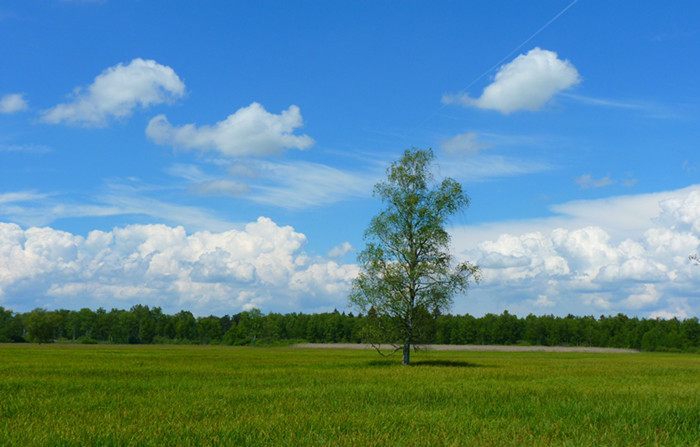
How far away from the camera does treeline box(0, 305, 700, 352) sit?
145 metres

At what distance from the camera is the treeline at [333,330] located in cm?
14512

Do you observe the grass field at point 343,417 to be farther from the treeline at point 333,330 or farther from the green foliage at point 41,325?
the green foliage at point 41,325

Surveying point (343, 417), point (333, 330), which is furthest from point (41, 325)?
point (343, 417)

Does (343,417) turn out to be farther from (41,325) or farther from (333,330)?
(333,330)

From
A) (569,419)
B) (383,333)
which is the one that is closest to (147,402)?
(569,419)

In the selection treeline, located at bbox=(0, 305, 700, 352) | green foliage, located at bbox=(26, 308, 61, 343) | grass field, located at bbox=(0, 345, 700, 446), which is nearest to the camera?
grass field, located at bbox=(0, 345, 700, 446)

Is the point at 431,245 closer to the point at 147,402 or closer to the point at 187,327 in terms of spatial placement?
the point at 147,402

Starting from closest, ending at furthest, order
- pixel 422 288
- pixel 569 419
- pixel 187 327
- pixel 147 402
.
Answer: pixel 569 419, pixel 147 402, pixel 422 288, pixel 187 327

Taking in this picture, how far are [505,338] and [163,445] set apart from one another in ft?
564

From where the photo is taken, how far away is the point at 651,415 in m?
11.9

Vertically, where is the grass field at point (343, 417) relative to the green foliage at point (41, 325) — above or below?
above

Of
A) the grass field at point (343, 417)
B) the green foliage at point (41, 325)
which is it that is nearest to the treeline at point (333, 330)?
the green foliage at point (41, 325)

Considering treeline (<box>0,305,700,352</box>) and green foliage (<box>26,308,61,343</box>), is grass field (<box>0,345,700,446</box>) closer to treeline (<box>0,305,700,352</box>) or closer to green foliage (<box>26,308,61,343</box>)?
treeline (<box>0,305,700,352</box>)

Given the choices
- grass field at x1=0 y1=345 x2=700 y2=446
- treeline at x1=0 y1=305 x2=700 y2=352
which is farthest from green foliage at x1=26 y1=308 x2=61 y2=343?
grass field at x1=0 y1=345 x2=700 y2=446
